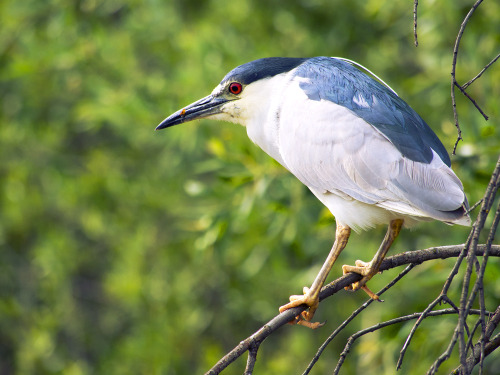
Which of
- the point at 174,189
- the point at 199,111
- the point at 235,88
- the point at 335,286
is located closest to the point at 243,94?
the point at 235,88

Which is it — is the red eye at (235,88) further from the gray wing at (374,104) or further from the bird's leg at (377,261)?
the bird's leg at (377,261)

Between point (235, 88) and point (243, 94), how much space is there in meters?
0.04

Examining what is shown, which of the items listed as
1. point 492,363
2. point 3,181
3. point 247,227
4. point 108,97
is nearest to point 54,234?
point 3,181

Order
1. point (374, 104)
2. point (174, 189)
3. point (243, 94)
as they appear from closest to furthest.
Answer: point (374, 104) < point (243, 94) < point (174, 189)

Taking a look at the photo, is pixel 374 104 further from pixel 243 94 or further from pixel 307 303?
pixel 307 303

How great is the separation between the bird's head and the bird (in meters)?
0.04

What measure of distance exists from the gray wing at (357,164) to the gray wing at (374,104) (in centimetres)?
2

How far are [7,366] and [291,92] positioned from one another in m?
6.16

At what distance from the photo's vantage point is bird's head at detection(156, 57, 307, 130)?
8.78 ft

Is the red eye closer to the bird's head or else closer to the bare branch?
the bird's head

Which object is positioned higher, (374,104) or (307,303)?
(374,104)

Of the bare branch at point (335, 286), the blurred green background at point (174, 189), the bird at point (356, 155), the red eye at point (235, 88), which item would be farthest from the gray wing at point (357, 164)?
the blurred green background at point (174, 189)

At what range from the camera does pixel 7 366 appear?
7.56 m

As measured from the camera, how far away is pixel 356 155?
2.31 meters
